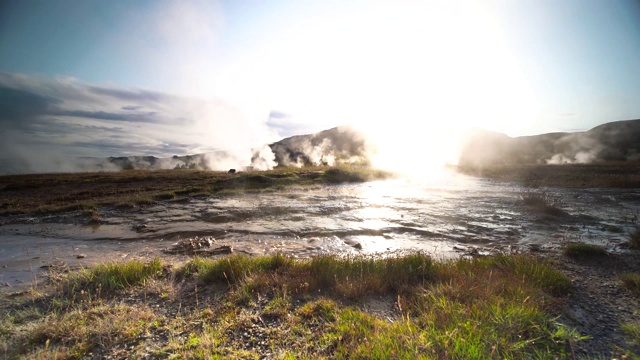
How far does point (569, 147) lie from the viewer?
3597 inches

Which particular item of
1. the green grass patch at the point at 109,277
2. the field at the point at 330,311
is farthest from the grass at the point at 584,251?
the green grass patch at the point at 109,277

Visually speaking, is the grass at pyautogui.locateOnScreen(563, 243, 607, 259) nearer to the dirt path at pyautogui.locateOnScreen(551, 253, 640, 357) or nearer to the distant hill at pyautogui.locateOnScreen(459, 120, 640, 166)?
the dirt path at pyautogui.locateOnScreen(551, 253, 640, 357)

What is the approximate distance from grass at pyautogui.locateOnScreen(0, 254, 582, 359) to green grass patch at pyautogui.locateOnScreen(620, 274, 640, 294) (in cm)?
106

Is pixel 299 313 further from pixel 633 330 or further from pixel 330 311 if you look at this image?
pixel 633 330

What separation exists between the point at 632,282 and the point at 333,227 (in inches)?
331

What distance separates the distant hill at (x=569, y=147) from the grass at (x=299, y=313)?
227ft

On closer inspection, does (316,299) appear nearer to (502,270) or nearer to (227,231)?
(502,270)

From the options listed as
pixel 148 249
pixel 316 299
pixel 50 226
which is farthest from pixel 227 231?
pixel 50 226

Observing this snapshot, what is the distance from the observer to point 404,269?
6109mm

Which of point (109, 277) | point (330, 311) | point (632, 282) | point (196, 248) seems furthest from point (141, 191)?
point (632, 282)

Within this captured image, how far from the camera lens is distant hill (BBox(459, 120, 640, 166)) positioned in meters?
71.4

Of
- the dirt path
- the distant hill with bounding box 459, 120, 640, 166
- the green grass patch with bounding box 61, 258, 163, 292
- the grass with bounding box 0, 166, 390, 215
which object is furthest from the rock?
the distant hill with bounding box 459, 120, 640, 166

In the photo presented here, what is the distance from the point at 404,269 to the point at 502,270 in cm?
199

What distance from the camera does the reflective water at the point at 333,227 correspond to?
9016mm
